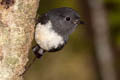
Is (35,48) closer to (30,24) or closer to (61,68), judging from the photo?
(30,24)

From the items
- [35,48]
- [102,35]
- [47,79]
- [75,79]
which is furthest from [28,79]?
[35,48]

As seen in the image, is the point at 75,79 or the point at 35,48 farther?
the point at 75,79

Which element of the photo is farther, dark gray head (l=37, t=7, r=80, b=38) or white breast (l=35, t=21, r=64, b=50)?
dark gray head (l=37, t=7, r=80, b=38)

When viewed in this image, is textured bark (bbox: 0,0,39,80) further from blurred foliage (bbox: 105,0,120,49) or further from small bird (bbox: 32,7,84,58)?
blurred foliage (bbox: 105,0,120,49)

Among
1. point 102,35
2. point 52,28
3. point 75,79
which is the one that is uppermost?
point 52,28

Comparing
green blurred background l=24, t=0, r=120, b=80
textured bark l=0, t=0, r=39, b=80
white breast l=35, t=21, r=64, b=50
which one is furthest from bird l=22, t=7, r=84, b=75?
green blurred background l=24, t=0, r=120, b=80

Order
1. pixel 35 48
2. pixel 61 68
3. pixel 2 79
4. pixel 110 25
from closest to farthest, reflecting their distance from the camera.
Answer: pixel 2 79
pixel 35 48
pixel 110 25
pixel 61 68
